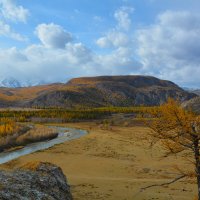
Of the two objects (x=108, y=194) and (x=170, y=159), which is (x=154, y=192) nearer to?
(x=108, y=194)

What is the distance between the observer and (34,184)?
14820mm

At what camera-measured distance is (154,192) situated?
24469 millimetres

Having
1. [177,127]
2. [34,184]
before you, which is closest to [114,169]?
[177,127]

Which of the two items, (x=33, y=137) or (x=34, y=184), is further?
(x=33, y=137)

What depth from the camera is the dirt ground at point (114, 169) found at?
23766 mm

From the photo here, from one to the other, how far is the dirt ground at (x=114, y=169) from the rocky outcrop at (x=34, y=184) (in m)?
4.98

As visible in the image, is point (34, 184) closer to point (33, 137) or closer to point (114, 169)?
point (114, 169)

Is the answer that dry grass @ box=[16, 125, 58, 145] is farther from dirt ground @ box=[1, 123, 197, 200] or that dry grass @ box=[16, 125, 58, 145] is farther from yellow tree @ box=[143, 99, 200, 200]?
yellow tree @ box=[143, 99, 200, 200]

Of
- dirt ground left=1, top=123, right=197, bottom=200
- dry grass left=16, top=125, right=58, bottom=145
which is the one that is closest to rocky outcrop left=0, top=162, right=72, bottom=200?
dirt ground left=1, top=123, right=197, bottom=200

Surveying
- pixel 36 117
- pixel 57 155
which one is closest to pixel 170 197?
pixel 57 155

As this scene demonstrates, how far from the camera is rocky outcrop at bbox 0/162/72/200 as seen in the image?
13219 millimetres

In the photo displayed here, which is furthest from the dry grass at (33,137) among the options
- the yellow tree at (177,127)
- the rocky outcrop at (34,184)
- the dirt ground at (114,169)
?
the yellow tree at (177,127)

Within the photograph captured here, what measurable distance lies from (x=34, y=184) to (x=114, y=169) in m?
23.9

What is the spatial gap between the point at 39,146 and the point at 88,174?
2778cm
